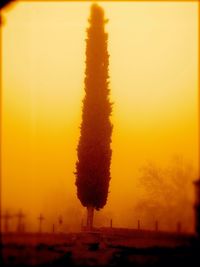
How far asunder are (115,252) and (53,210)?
20.2m

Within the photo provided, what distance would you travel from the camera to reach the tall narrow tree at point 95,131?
632 inches

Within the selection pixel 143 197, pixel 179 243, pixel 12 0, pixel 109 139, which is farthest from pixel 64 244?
pixel 143 197

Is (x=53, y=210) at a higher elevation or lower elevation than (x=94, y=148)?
lower

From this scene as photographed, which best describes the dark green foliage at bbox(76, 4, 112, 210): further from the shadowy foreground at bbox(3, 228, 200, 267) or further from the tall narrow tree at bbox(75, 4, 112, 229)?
the shadowy foreground at bbox(3, 228, 200, 267)

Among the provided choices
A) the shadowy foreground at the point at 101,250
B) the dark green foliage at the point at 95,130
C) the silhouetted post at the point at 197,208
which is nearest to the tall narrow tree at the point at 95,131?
the dark green foliage at the point at 95,130

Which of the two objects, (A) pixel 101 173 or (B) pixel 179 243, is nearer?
(B) pixel 179 243

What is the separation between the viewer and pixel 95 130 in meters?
16.4

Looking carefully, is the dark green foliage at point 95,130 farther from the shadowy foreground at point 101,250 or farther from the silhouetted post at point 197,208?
the silhouetted post at point 197,208

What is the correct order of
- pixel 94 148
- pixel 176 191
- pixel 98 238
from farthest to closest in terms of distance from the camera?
pixel 176 191
pixel 94 148
pixel 98 238

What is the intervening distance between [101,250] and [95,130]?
6352 mm

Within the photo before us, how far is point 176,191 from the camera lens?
2072 cm

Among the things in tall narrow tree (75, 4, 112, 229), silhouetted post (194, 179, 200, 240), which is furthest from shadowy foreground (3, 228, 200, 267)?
tall narrow tree (75, 4, 112, 229)

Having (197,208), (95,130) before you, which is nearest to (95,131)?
(95,130)

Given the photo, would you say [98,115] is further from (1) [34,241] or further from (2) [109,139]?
(1) [34,241]
